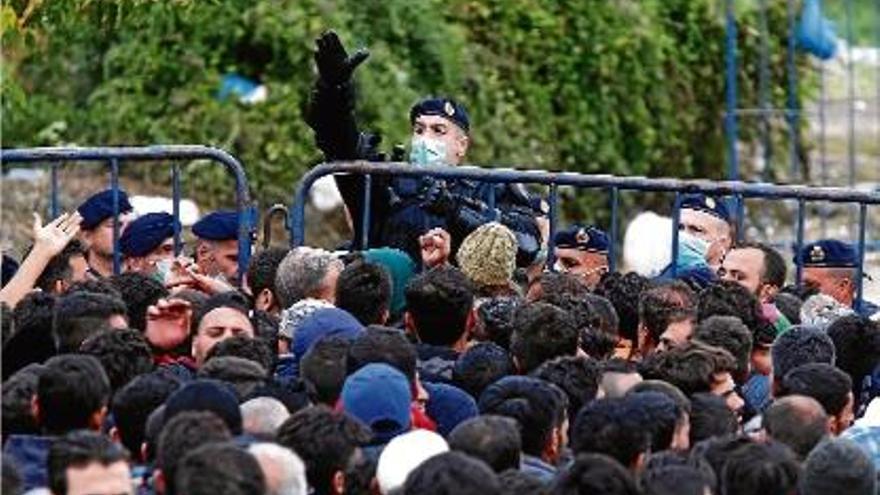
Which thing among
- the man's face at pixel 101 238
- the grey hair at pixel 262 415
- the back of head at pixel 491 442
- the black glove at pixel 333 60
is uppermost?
the black glove at pixel 333 60

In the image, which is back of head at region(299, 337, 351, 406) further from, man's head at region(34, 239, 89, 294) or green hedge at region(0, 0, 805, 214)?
green hedge at region(0, 0, 805, 214)

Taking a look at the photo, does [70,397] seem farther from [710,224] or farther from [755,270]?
[710,224]

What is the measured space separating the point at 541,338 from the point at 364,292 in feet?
2.58

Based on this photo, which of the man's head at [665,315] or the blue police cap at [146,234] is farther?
the blue police cap at [146,234]

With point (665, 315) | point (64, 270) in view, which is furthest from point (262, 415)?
point (64, 270)

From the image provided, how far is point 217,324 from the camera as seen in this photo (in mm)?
10367

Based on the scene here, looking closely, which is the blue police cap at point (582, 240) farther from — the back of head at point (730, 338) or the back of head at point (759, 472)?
the back of head at point (759, 472)

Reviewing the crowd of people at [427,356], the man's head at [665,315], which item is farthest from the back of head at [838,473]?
the man's head at [665,315]

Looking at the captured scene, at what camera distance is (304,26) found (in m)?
18.0

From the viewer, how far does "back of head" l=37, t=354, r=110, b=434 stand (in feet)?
30.0

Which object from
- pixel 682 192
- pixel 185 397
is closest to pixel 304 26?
pixel 682 192

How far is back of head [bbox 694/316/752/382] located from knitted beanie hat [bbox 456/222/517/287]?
1197 mm

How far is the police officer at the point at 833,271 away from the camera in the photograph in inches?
491

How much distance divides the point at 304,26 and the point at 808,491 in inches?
377
